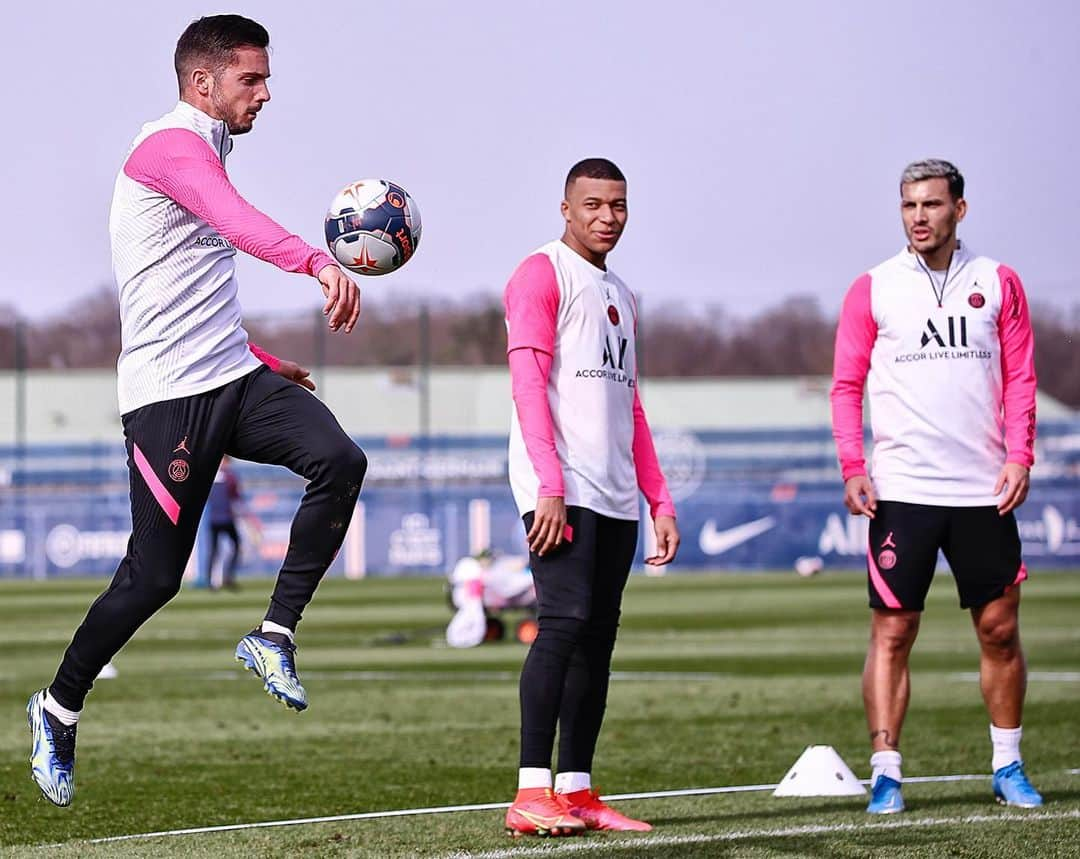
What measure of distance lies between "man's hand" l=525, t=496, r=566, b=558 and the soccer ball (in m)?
0.97

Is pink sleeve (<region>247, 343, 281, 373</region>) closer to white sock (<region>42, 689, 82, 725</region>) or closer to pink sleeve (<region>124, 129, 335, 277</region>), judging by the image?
pink sleeve (<region>124, 129, 335, 277</region>)

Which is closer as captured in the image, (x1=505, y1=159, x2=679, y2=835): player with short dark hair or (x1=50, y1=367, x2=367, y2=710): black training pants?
(x1=50, y1=367, x2=367, y2=710): black training pants

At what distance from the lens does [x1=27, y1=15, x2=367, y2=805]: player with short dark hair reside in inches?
220

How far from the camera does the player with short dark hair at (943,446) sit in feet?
22.9

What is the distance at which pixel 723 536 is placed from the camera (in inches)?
1332

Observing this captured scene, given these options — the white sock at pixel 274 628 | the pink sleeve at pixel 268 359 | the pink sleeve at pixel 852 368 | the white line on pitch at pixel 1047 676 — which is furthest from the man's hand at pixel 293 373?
the white line on pitch at pixel 1047 676

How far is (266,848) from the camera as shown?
6.06 metres

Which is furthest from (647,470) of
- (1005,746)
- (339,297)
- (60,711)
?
(60,711)

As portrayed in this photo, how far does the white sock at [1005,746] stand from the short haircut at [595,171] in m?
2.55

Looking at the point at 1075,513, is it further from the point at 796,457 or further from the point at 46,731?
the point at 46,731

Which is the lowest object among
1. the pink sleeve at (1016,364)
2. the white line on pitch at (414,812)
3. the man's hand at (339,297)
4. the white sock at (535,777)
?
the white line on pitch at (414,812)

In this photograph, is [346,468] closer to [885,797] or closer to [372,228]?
[372,228]

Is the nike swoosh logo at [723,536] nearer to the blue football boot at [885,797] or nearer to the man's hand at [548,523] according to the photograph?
the blue football boot at [885,797]

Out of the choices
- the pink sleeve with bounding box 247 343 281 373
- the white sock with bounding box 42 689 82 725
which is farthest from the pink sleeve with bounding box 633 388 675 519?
the white sock with bounding box 42 689 82 725
